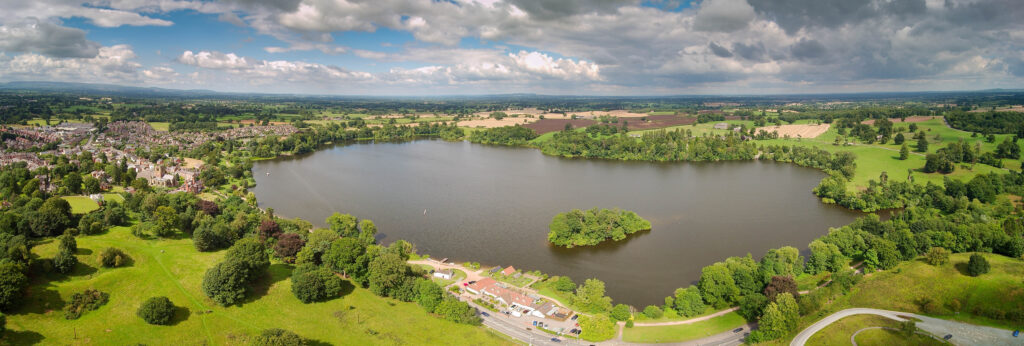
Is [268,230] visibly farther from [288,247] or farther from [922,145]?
[922,145]

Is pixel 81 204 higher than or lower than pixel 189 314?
higher

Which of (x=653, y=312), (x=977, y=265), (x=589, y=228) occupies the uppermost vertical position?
(x=977, y=265)

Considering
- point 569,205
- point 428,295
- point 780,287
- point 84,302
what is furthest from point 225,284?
point 569,205

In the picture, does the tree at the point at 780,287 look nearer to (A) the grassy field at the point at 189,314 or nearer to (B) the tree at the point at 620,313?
(B) the tree at the point at 620,313

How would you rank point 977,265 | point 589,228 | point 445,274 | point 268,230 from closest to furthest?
1. point 977,265
2. point 445,274
3. point 268,230
4. point 589,228

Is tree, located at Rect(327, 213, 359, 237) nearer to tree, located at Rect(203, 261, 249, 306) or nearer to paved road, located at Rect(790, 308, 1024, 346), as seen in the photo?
tree, located at Rect(203, 261, 249, 306)

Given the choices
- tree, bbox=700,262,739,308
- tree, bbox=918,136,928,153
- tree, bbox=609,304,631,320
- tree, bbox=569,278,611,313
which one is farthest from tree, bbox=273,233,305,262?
tree, bbox=918,136,928,153
